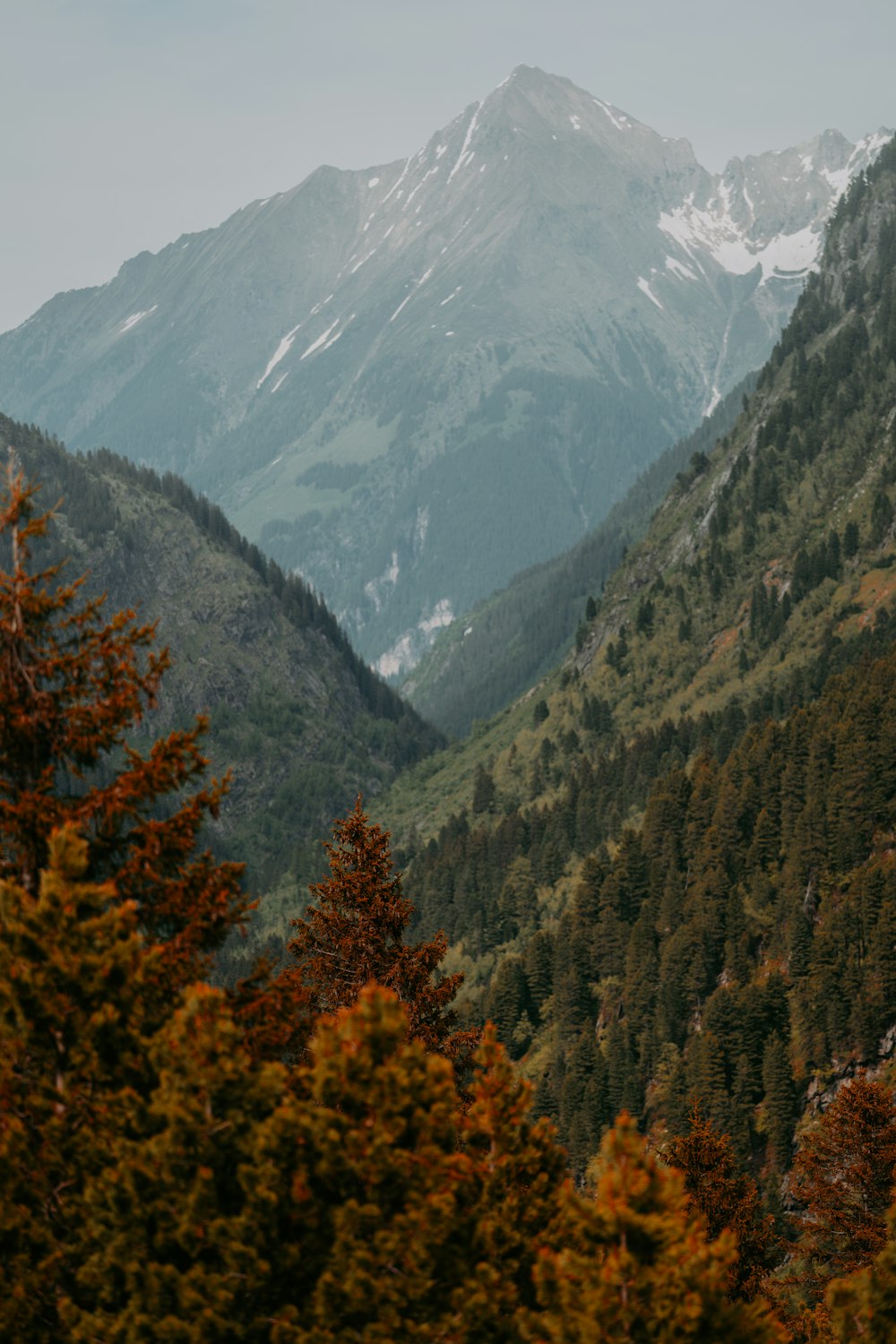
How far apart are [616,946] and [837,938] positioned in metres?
33.1

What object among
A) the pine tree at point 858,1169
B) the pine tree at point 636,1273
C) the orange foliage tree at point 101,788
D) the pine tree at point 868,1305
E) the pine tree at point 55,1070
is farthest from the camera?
the pine tree at point 858,1169

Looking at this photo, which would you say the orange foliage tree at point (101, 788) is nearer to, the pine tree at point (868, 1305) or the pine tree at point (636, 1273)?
the pine tree at point (636, 1273)

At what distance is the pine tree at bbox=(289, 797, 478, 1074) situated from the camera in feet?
126

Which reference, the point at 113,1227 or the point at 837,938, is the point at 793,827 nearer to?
the point at 837,938

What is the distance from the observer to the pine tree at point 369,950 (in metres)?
38.4

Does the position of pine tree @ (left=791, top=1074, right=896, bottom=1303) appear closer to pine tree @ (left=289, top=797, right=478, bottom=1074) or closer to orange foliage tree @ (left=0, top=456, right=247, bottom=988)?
pine tree @ (left=289, top=797, right=478, bottom=1074)

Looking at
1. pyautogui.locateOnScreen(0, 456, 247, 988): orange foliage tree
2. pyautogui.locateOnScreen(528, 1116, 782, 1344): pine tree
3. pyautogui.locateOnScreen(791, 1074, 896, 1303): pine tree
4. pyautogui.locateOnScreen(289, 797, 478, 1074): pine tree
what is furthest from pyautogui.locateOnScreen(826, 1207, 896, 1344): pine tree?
pyautogui.locateOnScreen(791, 1074, 896, 1303): pine tree

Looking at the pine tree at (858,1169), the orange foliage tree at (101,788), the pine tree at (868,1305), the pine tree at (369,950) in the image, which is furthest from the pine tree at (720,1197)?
the orange foliage tree at (101,788)

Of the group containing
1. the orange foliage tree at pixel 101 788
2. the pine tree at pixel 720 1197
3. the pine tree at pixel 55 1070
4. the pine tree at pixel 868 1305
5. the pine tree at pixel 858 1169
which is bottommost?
the pine tree at pixel 858 1169

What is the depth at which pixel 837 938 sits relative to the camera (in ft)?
322

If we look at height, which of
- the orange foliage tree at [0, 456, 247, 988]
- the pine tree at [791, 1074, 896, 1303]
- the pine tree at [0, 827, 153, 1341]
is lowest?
the pine tree at [791, 1074, 896, 1303]

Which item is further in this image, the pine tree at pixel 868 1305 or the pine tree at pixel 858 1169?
the pine tree at pixel 858 1169

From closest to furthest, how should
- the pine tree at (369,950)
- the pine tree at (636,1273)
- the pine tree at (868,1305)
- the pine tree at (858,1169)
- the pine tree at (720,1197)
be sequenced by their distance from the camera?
the pine tree at (636,1273) → the pine tree at (868,1305) → the pine tree at (369,950) → the pine tree at (720,1197) → the pine tree at (858,1169)

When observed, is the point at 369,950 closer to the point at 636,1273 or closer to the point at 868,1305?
the point at 868,1305
